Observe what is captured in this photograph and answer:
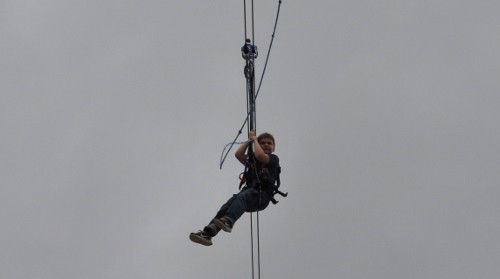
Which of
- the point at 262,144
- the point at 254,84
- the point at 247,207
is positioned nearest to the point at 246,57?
the point at 254,84

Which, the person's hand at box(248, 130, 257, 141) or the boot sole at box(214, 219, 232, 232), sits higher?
the person's hand at box(248, 130, 257, 141)

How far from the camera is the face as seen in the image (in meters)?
10.9

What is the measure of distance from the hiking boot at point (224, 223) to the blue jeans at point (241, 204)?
0.15ft

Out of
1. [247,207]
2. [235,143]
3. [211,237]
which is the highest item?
[235,143]

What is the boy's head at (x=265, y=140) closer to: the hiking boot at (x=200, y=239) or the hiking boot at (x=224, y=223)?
the hiking boot at (x=224, y=223)

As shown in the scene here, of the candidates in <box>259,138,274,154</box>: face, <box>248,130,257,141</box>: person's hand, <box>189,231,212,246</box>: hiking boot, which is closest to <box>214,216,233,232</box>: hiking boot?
<box>189,231,212,246</box>: hiking boot

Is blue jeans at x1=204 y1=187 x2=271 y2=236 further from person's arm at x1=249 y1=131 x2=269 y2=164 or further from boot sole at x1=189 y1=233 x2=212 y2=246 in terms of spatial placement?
person's arm at x1=249 y1=131 x2=269 y2=164

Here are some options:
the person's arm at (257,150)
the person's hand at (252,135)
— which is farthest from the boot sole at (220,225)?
the person's hand at (252,135)

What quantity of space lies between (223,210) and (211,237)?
1.41 ft

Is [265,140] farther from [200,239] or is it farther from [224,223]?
[200,239]

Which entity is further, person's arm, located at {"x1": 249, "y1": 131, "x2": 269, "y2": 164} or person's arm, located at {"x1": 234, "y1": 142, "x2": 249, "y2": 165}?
person's arm, located at {"x1": 234, "y1": 142, "x2": 249, "y2": 165}

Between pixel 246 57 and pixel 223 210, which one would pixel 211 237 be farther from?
pixel 246 57

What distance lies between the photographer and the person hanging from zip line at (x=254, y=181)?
10039mm

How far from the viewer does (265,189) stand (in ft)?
35.2
